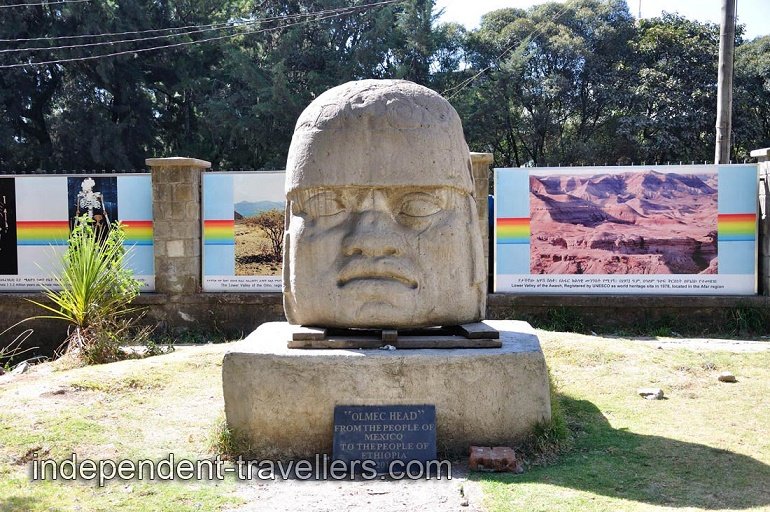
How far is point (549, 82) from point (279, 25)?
7.08m

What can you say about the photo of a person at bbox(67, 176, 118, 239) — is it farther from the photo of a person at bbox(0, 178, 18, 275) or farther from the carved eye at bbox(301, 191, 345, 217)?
the carved eye at bbox(301, 191, 345, 217)

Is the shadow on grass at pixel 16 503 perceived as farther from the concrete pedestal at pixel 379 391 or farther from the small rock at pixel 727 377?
the small rock at pixel 727 377

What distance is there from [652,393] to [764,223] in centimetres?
405

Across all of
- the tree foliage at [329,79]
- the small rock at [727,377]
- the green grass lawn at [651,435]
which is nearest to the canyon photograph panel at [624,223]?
the green grass lawn at [651,435]

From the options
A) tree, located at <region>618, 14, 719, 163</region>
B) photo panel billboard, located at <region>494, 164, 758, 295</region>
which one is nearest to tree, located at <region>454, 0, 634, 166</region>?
tree, located at <region>618, 14, 719, 163</region>

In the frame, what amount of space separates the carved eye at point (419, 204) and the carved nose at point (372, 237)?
0.12m

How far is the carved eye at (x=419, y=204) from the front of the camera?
4.29 m

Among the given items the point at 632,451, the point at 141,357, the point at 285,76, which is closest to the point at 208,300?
the point at 141,357

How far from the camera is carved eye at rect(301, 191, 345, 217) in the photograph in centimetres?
433

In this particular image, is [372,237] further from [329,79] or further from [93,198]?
[329,79]

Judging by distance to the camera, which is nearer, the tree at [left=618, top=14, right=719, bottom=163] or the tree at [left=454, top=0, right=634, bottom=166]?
the tree at [left=618, top=14, right=719, bottom=163]

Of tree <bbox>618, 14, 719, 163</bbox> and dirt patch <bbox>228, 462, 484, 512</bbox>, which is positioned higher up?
tree <bbox>618, 14, 719, 163</bbox>

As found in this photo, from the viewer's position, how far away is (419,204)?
4289 millimetres

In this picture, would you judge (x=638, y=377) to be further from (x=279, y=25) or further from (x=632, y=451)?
(x=279, y=25)
